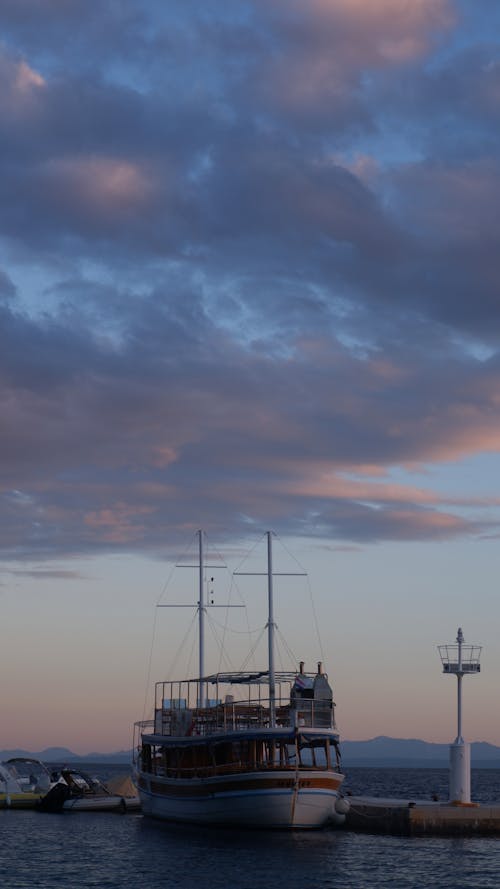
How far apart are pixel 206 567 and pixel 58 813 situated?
23569 mm

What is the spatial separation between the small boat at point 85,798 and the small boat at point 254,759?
13454 millimetres

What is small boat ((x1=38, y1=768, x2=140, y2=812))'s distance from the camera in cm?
8906

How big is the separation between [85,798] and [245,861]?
4124 centimetres

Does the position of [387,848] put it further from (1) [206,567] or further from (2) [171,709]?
(1) [206,567]

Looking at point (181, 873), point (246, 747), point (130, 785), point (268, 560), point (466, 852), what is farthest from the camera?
point (130, 785)

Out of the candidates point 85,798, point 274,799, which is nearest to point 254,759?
point 274,799

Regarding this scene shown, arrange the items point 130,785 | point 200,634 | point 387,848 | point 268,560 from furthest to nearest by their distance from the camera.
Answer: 1. point 130,785
2. point 200,634
3. point 268,560
4. point 387,848

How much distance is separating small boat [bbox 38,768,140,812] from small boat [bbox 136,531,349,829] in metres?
13.5

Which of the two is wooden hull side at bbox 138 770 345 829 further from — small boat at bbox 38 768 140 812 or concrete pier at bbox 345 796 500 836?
small boat at bbox 38 768 140 812

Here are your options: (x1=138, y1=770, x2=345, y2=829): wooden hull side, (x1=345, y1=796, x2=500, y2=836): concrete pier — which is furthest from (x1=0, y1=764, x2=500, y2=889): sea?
(x1=138, y1=770, x2=345, y2=829): wooden hull side

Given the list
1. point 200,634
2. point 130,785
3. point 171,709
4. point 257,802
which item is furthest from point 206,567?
point 257,802

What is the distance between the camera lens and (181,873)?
51.2 metres

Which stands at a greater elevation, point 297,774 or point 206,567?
point 206,567

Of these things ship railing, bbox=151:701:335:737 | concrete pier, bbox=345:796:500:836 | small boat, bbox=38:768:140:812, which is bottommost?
small boat, bbox=38:768:140:812
